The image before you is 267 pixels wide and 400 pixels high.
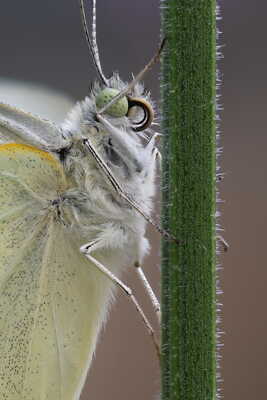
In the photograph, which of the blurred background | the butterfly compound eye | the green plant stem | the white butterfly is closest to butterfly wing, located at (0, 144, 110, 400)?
the white butterfly

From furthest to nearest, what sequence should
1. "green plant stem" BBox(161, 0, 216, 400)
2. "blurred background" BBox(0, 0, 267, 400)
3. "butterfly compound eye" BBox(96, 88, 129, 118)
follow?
"blurred background" BBox(0, 0, 267, 400)
"butterfly compound eye" BBox(96, 88, 129, 118)
"green plant stem" BBox(161, 0, 216, 400)

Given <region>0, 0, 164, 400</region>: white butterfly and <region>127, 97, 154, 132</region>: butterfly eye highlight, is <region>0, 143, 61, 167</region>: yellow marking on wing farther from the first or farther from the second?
<region>127, 97, 154, 132</region>: butterfly eye highlight

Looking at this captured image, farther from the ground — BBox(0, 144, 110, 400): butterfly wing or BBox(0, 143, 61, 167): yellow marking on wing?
BBox(0, 143, 61, 167): yellow marking on wing

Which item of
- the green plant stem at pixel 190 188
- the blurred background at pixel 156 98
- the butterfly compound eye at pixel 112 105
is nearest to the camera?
the green plant stem at pixel 190 188

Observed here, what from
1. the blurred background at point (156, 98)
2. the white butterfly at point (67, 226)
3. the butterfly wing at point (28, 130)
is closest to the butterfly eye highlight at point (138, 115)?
the white butterfly at point (67, 226)

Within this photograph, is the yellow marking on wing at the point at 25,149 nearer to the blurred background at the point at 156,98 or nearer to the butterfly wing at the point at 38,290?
the butterfly wing at the point at 38,290

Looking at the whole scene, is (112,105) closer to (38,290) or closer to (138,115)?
(138,115)

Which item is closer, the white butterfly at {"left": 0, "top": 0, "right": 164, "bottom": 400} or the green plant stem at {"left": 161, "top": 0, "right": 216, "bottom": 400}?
the green plant stem at {"left": 161, "top": 0, "right": 216, "bottom": 400}
